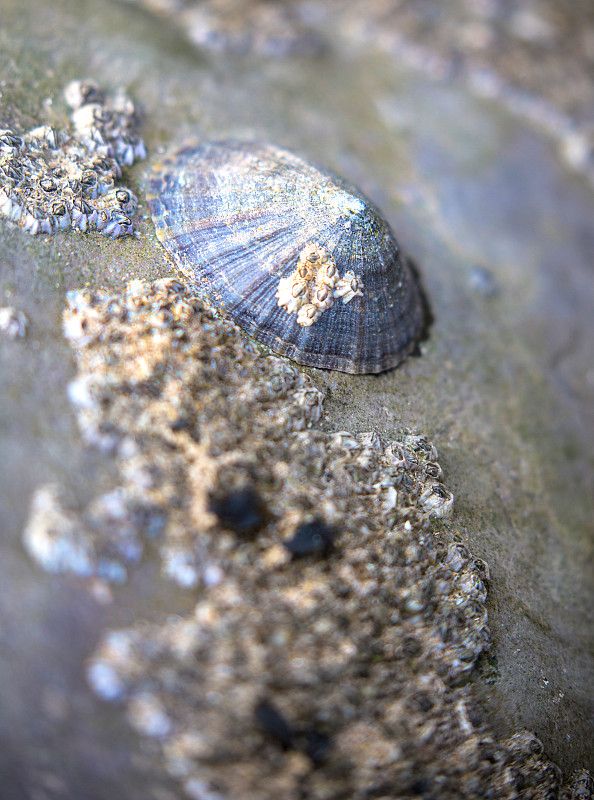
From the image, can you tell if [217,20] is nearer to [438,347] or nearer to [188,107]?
[188,107]

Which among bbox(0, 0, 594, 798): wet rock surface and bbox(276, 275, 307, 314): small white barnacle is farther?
bbox(276, 275, 307, 314): small white barnacle

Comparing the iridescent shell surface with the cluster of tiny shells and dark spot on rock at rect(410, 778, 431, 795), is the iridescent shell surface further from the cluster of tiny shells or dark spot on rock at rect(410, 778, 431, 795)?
dark spot on rock at rect(410, 778, 431, 795)

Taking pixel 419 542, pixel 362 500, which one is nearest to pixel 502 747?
pixel 419 542

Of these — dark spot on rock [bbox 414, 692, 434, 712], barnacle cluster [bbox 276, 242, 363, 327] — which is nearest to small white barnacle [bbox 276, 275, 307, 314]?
barnacle cluster [bbox 276, 242, 363, 327]

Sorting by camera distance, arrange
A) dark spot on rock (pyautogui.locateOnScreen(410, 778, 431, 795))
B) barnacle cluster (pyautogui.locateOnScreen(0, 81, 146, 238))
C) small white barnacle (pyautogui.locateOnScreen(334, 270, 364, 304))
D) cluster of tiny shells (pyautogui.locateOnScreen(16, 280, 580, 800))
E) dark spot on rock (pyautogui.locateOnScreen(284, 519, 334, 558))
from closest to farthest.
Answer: cluster of tiny shells (pyautogui.locateOnScreen(16, 280, 580, 800)) < dark spot on rock (pyautogui.locateOnScreen(410, 778, 431, 795)) < dark spot on rock (pyautogui.locateOnScreen(284, 519, 334, 558)) < barnacle cluster (pyautogui.locateOnScreen(0, 81, 146, 238)) < small white barnacle (pyautogui.locateOnScreen(334, 270, 364, 304))

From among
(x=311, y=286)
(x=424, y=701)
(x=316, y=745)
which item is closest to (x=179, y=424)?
(x=311, y=286)

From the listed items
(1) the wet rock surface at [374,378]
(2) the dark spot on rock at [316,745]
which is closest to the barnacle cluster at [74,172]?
(1) the wet rock surface at [374,378]
